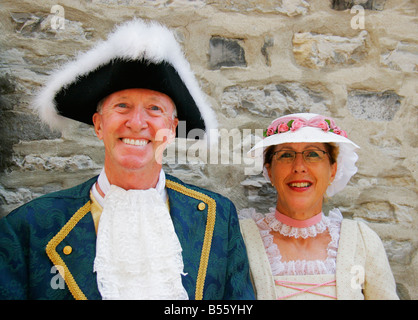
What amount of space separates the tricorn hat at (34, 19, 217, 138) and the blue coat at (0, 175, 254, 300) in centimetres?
38

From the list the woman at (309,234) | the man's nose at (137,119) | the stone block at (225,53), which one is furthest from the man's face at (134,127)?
the stone block at (225,53)

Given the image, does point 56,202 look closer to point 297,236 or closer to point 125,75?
point 125,75

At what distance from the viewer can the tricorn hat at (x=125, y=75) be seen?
1724mm

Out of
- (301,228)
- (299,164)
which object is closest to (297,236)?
(301,228)

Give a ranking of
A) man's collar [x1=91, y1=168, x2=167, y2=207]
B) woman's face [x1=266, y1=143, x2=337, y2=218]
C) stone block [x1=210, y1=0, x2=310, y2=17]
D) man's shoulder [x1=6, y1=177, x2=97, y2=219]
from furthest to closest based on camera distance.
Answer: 1. stone block [x1=210, y1=0, x2=310, y2=17]
2. woman's face [x1=266, y1=143, x2=337, y2=218]
3. man's collar [x1=91, y1=168, x2=167, y2=207]
4. man's shoulder [x1=6, y1=177, x2=97, y2=219]

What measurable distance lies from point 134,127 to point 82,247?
543mm

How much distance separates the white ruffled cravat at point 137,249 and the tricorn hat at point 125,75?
1.38ft

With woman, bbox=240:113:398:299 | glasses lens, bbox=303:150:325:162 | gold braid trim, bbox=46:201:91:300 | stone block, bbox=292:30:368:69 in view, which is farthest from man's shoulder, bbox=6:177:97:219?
stone block, bbox=292:30:368:69

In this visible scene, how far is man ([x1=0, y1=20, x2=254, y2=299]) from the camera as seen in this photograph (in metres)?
1.69

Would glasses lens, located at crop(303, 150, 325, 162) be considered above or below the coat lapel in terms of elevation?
above

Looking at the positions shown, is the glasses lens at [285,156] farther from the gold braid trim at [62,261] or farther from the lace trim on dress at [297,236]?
the gold braid trim at [62,261]

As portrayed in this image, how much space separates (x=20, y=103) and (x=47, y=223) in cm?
94

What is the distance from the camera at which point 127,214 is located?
1.82 meters

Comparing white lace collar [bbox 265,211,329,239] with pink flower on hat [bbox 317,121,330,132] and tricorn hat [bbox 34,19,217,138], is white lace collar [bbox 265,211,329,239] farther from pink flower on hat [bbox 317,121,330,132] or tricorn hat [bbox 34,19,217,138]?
tricorn hat [bbox 34,19,217,138]
